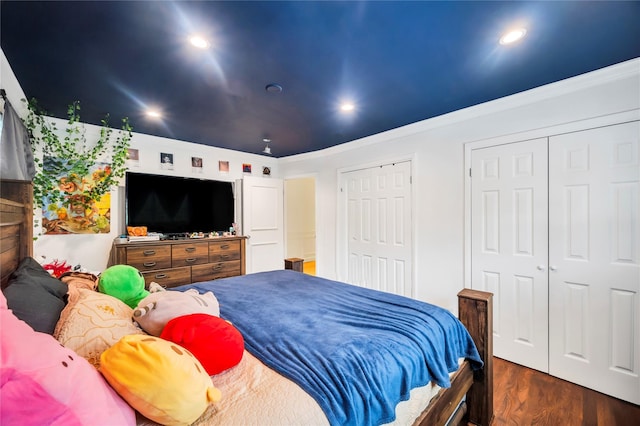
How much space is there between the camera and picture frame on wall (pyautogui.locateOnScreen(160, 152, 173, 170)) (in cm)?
363

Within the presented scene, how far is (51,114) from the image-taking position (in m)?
2.71

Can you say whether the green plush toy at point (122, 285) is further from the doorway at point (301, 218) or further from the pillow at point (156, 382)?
the doorway at point (301, 218)

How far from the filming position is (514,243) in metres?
2.43

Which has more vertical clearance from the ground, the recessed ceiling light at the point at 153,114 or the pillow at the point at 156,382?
the recessed ceiling light at the point at 153,114

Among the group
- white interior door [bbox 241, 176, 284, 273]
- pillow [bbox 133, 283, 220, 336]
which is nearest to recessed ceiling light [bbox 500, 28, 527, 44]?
pillow [bbox 133, 283, 220, 336]

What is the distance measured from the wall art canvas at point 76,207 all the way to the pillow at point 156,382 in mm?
2998

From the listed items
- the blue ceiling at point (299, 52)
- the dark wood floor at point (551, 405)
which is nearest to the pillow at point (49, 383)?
the blue ceiling at point (299, 52)

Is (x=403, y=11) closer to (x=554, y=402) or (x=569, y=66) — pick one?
(x=569, y=66)

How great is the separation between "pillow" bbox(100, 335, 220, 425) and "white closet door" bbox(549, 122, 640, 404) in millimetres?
2702

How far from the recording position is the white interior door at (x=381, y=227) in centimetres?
327

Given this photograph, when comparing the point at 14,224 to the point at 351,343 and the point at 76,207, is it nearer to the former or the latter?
the point at 76,207

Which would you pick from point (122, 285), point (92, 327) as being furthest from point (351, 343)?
point (122, 285)

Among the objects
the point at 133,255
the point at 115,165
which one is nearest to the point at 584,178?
the point at 133,255

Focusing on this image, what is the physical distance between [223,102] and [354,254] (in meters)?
2.59
